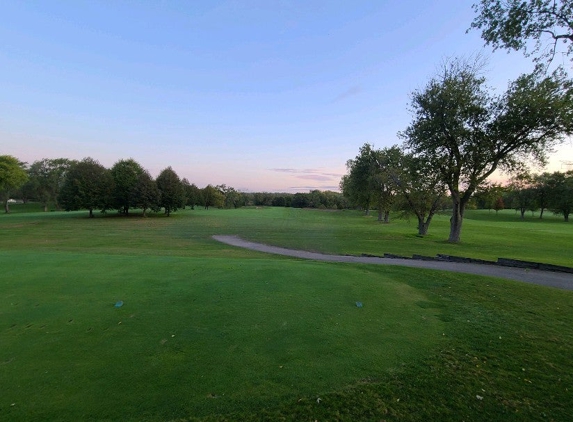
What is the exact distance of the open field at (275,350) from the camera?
358 centimetres

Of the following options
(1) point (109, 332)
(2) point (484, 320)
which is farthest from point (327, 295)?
(1) point (109, 332)

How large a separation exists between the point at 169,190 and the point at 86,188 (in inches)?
610

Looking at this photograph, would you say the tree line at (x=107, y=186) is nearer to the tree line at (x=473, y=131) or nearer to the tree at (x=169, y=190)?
the tree at (x=169, y=190)

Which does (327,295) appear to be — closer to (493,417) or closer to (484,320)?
(484,320)

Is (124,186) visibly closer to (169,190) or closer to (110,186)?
(110,186)

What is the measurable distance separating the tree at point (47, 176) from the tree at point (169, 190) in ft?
131

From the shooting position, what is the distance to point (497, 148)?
2325cm

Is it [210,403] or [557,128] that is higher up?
[557,128]

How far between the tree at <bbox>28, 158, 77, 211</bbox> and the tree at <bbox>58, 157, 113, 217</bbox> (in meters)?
31.6

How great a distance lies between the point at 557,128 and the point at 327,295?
2462cm

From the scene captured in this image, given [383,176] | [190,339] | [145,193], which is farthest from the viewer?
[145,193]

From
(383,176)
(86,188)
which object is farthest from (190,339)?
(86,188)

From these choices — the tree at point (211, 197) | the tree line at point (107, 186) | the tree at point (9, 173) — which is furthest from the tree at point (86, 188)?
the tree at point (211, 197)

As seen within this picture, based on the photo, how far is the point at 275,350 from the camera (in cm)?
476
